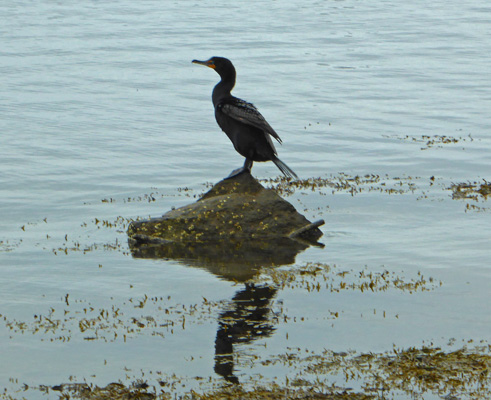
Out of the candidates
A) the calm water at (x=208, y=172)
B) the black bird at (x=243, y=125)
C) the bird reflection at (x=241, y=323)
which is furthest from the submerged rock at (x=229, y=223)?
the bird reflection at (x=241, y=323)

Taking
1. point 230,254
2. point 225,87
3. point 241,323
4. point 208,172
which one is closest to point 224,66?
point 225,87

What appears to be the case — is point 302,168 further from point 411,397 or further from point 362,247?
point 411,397

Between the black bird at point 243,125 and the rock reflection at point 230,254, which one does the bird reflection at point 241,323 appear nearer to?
the rock reflection at point 230,254

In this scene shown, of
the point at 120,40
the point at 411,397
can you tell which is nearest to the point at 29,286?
the point at 411,397

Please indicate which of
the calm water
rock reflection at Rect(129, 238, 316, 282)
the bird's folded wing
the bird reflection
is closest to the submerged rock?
rock reflection at Rect(129, 238, 316, 282)

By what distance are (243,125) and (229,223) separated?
173cm

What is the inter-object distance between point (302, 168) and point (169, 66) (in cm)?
1849

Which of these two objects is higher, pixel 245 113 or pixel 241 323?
pixel 245 113

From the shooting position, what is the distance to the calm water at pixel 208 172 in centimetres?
1050

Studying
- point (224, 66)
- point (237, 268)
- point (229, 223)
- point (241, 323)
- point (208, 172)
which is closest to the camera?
point (241, 323)

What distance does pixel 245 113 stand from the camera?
1522 centimetres

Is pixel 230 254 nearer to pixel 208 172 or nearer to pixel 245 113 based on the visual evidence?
pixel 245 113

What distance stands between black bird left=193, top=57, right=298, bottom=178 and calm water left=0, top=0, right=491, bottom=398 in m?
1.64

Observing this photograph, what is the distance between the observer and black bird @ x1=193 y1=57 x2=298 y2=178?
15.2 meters
